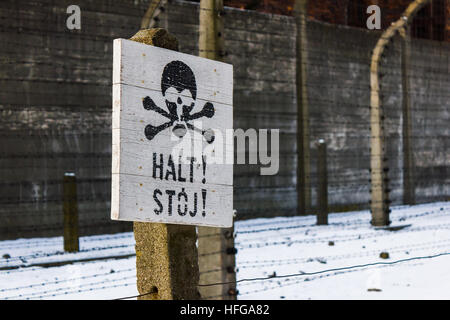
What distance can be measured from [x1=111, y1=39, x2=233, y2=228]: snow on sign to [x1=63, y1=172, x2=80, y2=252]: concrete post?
5593 mm

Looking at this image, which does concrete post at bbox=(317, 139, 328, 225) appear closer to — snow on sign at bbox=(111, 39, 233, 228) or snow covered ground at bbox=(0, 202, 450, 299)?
snow covered ground at bbox=(0, 202, 450, 299)

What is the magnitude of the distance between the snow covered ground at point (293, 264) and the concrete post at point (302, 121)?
1.64 metres

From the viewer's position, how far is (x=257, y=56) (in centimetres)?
1222

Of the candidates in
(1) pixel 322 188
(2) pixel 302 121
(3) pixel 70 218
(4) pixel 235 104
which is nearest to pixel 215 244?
(3) pixel 70 218

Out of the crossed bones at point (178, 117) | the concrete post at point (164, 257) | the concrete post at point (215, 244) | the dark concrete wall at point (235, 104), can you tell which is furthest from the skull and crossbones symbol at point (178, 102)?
the dark concrete wall at point (235, 104)

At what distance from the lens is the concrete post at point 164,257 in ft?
10.2

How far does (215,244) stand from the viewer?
4.70m

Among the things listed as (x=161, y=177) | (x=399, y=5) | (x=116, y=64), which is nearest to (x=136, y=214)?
(x=161, y=177)

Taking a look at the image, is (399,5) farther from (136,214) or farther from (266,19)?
(136,214)

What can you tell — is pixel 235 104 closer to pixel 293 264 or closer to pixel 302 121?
pixel 302 121

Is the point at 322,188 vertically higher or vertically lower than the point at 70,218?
higher

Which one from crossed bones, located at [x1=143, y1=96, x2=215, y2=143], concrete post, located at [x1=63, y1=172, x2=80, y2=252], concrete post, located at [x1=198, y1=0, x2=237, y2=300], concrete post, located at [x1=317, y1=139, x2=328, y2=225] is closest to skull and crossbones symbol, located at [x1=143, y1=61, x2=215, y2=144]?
crossed bones, located at [x1=143, y1=96, x2=215, y2=143]

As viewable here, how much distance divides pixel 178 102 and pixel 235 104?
8887 mm

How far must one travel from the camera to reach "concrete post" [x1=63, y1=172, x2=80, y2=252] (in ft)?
27.8
